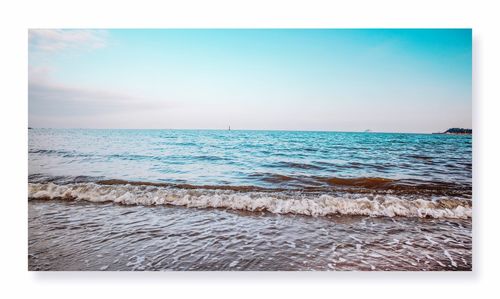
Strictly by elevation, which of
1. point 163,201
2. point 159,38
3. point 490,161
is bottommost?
point 163,201

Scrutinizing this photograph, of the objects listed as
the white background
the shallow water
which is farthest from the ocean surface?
the white background

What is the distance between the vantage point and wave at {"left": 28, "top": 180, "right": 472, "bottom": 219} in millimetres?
3500

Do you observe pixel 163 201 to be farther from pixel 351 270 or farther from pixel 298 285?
pixel 351 270

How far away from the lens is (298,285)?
2756 mm

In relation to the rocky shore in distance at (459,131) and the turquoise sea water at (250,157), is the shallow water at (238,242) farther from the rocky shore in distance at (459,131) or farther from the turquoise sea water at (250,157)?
the rocky shore in distance at (459,131)

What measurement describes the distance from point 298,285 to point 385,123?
2297 mm

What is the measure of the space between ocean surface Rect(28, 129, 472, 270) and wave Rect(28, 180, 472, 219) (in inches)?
0.6

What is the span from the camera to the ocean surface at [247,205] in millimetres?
2750

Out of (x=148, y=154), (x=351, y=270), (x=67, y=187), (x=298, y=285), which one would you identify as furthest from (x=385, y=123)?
(x=67, y=187)

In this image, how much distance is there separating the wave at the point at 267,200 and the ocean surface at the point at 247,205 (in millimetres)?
14

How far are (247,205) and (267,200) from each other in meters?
0.28

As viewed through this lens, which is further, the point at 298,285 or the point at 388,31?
the point at 388,31
